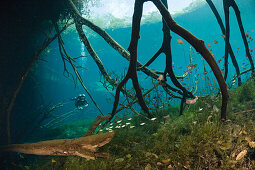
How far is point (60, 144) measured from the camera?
2.23m

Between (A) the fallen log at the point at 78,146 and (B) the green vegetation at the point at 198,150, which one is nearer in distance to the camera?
(B) the green vegetation at the point at 198,150


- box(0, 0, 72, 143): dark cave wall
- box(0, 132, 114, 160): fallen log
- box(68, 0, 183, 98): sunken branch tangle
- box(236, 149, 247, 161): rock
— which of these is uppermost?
box(0, 0, 72, 143): dark cave wall

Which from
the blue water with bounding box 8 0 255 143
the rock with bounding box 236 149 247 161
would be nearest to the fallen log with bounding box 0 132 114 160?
the rock with bounding box 236 149 247 161

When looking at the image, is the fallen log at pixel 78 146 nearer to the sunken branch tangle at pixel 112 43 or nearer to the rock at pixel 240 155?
the rock at pixel 240 155

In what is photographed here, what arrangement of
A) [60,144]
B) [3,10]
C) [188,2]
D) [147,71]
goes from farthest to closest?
[188,2] < [3,10] < [147,71] < [60,144]

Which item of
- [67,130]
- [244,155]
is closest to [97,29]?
[244,155]

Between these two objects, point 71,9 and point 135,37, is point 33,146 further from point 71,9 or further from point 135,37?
point 71,9

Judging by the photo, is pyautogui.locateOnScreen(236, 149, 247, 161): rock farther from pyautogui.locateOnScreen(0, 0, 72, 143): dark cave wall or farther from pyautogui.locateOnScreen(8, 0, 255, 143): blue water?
pyautogui.locateOnScreen(0, 0, 72, 143): dark cave wall

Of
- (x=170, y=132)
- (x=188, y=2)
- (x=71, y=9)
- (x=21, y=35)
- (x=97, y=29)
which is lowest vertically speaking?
(x=170, y=132)

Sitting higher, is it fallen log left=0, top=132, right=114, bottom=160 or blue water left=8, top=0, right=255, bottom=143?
blue water left=8, top=0, right=255, bottom=143

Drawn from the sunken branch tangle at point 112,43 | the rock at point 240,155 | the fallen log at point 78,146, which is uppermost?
the sunken branch tangle at point 112,43

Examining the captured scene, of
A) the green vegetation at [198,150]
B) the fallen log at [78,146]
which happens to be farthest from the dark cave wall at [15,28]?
the green vegetation at [198,150]

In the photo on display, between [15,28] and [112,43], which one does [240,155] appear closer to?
[112,43]

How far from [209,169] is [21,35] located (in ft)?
25.3
